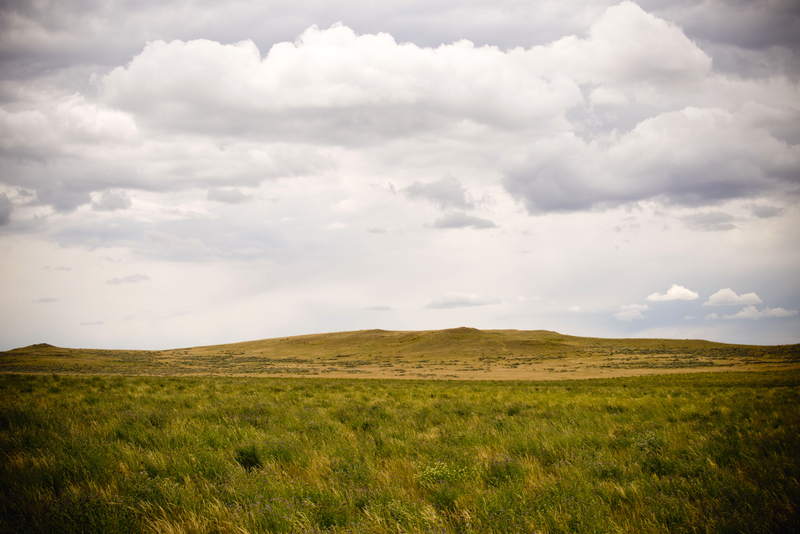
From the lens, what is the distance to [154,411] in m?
9.87

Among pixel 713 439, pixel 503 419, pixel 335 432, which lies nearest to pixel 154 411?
pixel 335 432

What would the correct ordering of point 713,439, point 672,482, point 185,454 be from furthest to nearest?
point 713,439, point 185,454, point 672,482

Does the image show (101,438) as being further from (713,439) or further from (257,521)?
(713,439)

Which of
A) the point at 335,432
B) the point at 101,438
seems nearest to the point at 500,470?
the point at 335,432

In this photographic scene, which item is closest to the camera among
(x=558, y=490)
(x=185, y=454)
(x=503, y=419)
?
(x=558, y=490)

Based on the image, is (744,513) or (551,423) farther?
(551,423)

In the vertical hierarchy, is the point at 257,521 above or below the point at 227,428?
above

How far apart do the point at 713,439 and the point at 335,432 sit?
6991mm

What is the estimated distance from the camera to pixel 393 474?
542 cm

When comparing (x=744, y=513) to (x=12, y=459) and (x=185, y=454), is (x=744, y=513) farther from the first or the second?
(x=12, y=459)

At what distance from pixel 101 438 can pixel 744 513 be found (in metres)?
9.46

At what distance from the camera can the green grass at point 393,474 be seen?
387 centimetres

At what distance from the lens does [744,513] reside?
12.6 ft

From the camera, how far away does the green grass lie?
12.7ft
